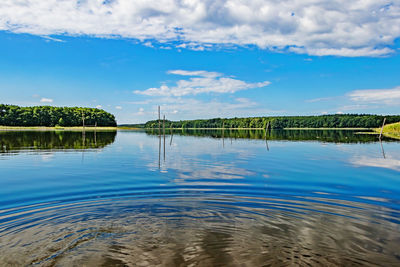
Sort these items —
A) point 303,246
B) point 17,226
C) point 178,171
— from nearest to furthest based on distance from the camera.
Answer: point 303,246 → point 17,226 → point 178,171

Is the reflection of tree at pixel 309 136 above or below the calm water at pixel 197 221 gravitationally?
above

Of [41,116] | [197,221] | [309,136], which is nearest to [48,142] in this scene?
[197,221]

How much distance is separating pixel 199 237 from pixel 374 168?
2110 centimetres

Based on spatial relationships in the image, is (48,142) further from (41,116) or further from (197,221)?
(41,116)

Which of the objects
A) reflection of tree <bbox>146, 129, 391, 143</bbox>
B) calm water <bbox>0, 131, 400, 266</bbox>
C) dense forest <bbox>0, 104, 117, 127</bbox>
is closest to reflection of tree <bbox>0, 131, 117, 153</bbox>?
calm water <bbox>0, 131, 400, 266</bbox>

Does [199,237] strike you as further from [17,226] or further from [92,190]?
[92,190]

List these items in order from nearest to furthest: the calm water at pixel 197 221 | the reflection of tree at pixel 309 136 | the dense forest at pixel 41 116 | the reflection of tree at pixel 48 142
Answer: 1. the calm water at pixel 197 221
2. the reflection of tree at pixel 48 142
3. the reflection of tree at pixel 309 136
4. the dense forest at pixel 41 116

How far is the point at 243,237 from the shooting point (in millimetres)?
8086

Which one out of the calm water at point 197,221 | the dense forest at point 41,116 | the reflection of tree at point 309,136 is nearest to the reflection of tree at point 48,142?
the calm water at point 197,221

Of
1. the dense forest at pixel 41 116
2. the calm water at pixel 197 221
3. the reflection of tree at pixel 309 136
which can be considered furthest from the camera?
the dense forest at pixel 41 116

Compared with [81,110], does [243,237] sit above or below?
below

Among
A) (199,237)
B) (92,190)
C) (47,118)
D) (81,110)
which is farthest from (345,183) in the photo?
(81,110)

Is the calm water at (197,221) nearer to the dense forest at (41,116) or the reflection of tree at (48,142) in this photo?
the reflection of tree at (48,142)

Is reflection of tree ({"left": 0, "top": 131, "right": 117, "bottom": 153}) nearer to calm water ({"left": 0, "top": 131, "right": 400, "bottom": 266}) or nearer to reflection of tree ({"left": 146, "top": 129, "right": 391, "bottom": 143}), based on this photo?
calm water ({"left": 0, "top": 131, "right": 400, "bottom": 266})
